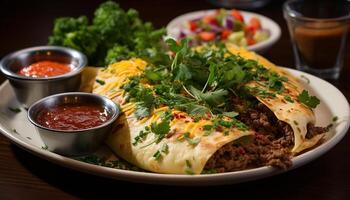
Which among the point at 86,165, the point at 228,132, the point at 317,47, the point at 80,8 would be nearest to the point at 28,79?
the point at 86,165

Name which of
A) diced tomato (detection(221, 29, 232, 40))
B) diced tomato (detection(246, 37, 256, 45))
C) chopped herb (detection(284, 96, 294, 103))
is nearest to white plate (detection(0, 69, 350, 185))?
chopped herb (detection(284, 96, 294, 103))

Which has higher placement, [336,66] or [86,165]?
[86,165]

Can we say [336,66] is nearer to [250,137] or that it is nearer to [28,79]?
[250,137]

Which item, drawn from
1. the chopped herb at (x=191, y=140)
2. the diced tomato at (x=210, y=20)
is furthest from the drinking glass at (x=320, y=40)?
the chopped herb at (x=191, y=140)

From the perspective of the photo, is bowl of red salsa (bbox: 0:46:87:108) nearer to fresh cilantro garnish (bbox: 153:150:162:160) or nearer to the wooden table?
the wooden table

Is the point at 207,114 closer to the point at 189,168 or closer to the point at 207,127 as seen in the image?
the point at 207,127

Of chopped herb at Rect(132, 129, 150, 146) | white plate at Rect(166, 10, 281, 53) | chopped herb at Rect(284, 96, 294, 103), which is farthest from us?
white plate at Rect(166, 10, 281, 53)

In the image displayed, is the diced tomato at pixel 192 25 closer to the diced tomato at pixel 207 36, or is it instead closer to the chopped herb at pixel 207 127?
the diced tomato at pixel 207 36
